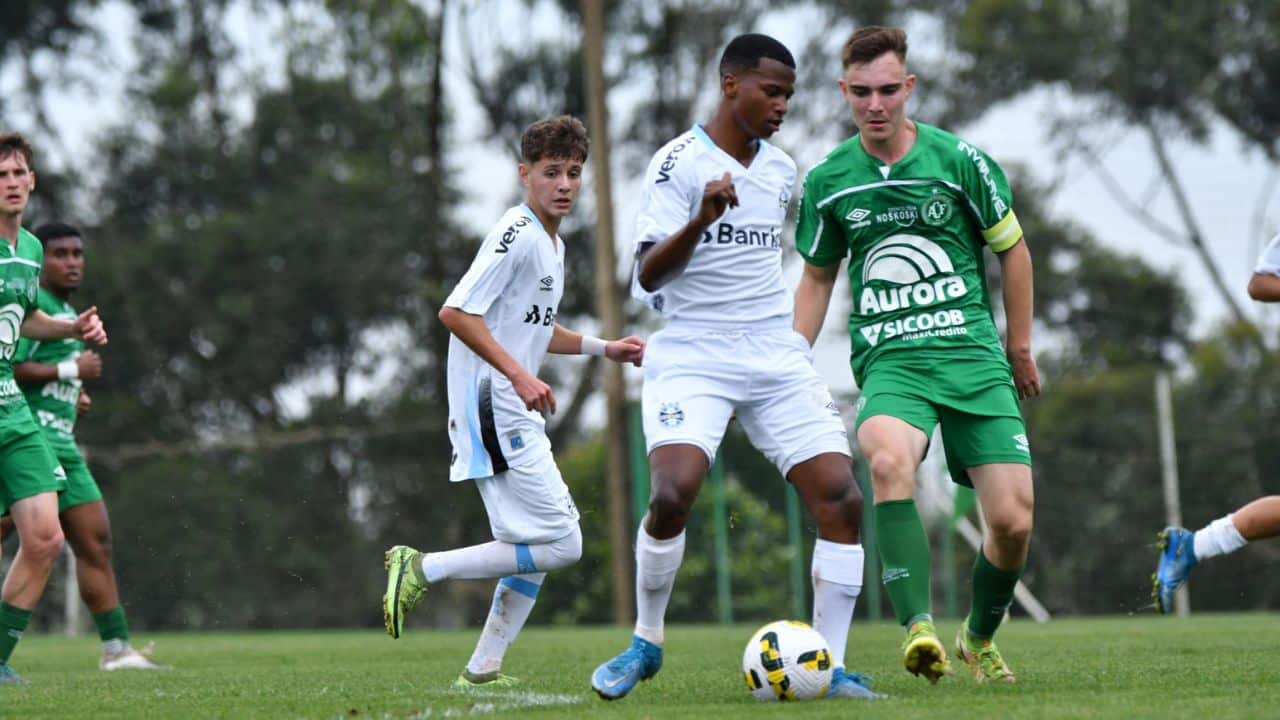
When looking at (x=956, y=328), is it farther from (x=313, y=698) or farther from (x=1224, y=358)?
(x=1224, y=358)

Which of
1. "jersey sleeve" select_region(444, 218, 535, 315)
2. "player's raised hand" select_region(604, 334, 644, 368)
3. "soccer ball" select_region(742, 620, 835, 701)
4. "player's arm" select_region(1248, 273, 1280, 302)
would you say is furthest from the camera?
"player's arm" select_region(1248, 273, 1280, 302)

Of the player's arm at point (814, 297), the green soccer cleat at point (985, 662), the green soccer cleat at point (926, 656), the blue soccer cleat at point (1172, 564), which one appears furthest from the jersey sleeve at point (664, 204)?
the blue soccer cleat at point (1172, 564)

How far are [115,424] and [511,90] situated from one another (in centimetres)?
868

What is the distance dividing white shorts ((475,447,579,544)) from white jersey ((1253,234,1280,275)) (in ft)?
10.1

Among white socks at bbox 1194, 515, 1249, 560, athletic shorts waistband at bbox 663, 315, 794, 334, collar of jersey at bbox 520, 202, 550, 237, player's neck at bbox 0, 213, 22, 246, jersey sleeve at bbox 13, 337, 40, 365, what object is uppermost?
player's neck at bbox 0, 213, 22, 246

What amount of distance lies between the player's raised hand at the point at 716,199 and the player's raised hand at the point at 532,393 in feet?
3.21

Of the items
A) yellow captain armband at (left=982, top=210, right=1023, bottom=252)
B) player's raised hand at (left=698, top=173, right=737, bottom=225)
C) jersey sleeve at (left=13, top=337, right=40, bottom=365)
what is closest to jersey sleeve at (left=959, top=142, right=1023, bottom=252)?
yellow captain armband at (left=982, top=210, right=1023, bottom=252)

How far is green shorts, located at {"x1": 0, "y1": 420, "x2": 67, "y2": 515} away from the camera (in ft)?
24.3

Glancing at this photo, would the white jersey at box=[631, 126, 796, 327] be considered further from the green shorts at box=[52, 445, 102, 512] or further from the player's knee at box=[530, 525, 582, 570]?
the green shorts at box=[52, 445, 102, 512]

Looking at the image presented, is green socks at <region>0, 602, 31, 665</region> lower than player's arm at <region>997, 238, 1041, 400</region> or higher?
lower

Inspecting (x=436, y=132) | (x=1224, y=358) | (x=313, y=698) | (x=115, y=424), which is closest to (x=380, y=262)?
(x=436, y=132)

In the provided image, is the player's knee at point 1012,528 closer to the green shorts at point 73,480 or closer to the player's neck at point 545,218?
the player's neck at point 545,218

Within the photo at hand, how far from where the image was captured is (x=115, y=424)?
26.2 metres

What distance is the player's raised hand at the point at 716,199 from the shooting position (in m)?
5.27
